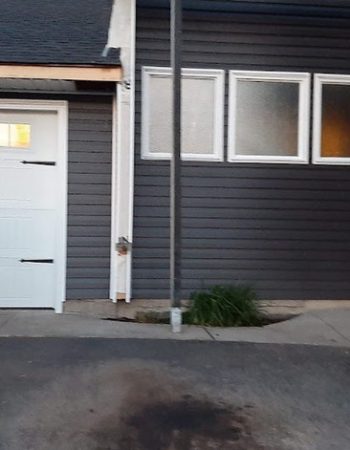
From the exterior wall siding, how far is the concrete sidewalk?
0.57 meters

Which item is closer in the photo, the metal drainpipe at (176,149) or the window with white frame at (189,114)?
the metal drainpipe at (176,149)

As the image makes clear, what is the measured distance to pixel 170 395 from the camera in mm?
5262

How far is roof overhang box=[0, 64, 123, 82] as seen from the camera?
7223 millimetres

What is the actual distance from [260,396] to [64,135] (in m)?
3.98

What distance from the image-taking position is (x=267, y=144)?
26.8 ft

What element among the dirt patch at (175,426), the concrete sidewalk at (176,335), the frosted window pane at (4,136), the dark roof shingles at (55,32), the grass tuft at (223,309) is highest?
the dark roof shingles at (55,32)

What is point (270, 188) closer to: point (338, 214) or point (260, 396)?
Result: point (338, 214)

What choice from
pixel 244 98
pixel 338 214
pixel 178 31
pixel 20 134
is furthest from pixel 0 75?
pixel 338 214

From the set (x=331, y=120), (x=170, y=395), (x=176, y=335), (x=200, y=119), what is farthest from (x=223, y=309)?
(x=331, y=120)

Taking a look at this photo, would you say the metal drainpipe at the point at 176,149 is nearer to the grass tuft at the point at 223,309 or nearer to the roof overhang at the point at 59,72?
the grass tuft at the point at 223,309

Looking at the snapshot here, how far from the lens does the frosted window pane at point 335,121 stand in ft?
27.1

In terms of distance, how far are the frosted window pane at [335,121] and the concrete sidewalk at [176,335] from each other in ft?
6.35

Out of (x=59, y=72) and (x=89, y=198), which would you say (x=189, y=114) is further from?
(x=59, y=72)

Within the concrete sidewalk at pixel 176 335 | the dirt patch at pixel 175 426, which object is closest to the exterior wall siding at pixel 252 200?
the concrete sidewalk at pixel 176 335
